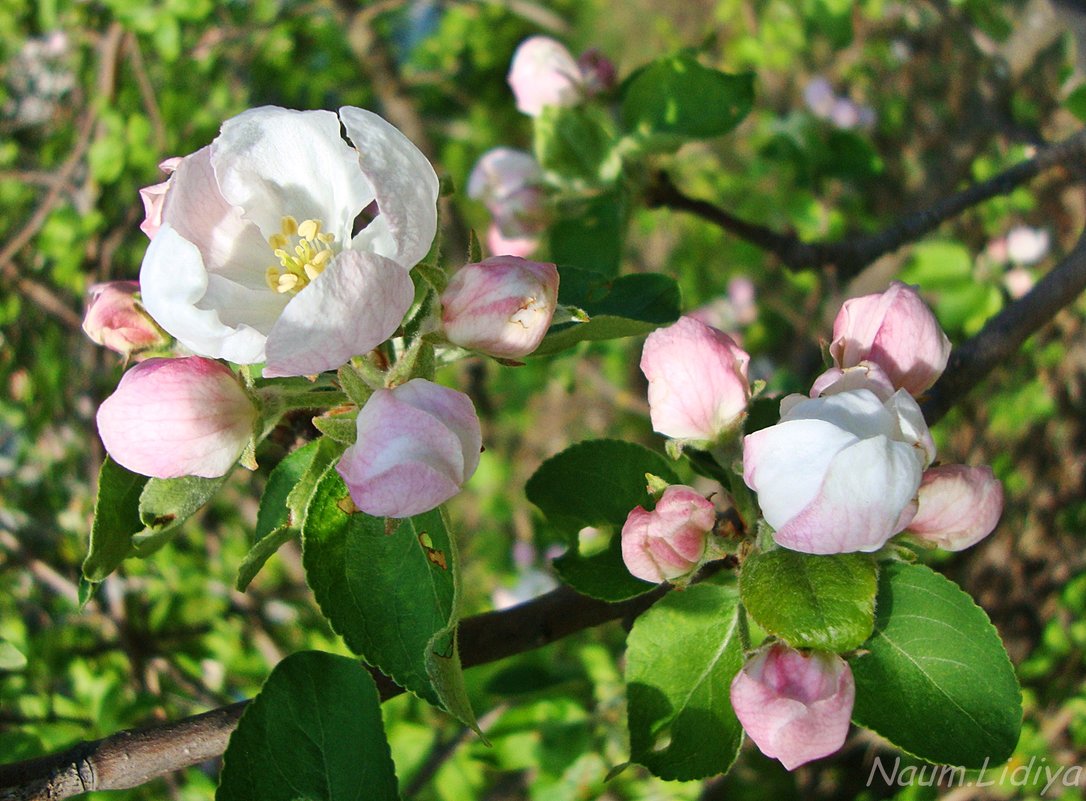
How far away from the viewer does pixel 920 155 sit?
3.68 m

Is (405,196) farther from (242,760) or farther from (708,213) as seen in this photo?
(708,213)

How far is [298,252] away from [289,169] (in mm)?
73

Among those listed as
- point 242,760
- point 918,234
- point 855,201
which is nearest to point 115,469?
point 242,760

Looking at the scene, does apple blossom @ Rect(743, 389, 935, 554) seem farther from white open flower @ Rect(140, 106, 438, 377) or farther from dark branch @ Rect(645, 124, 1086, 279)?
dark branch @ Rect(645, 124, 1086, 279)

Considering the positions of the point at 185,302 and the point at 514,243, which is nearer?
the point at 185,302

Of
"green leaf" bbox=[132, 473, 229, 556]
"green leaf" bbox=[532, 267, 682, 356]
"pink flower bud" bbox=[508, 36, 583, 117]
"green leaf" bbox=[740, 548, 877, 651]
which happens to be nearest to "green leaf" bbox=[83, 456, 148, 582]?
"green leaf" bbox=[132, 473, 229, 556]

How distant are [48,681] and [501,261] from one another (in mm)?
1508

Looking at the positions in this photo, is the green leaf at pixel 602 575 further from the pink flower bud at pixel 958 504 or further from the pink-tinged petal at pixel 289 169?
the pink-tinged petal at pixel 289 169

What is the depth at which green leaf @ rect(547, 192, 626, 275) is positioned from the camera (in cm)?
134

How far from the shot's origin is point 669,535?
2.41 ft

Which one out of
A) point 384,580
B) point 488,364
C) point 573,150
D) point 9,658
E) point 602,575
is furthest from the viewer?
point 488,364

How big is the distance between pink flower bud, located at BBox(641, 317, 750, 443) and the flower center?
297 millimetres

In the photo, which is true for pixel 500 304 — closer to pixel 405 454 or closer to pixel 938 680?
pixel 405 454

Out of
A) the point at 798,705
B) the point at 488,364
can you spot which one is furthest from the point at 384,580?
the point at 488,364
